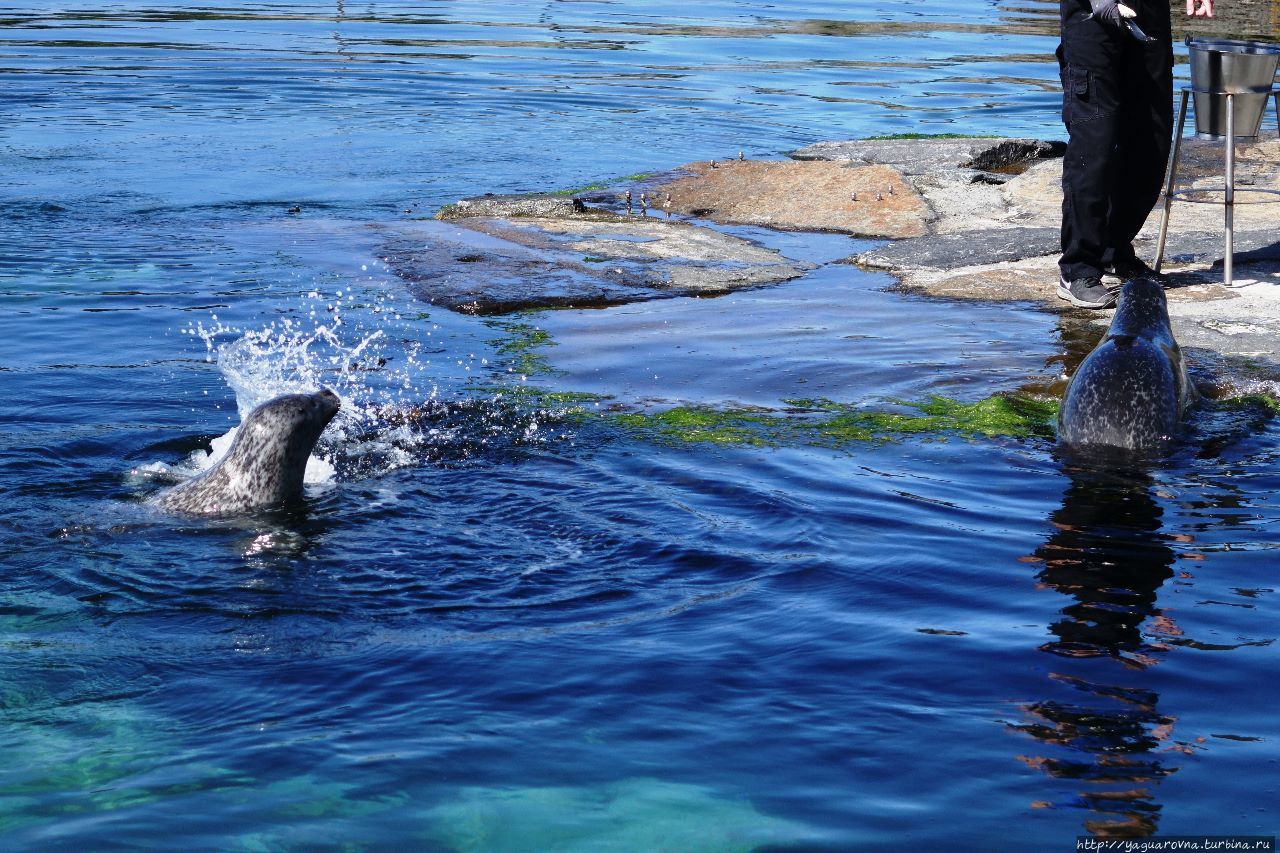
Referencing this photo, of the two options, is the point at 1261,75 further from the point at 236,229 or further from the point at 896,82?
the point at 896,82

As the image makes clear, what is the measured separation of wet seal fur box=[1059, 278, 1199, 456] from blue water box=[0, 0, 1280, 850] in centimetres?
17

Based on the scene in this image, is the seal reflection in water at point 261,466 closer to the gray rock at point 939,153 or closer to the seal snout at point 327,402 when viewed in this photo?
the seal snout at point 327,402

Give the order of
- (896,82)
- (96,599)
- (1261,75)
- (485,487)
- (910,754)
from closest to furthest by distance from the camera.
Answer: (910,754) → (96,599) → (485,487) → (1261,75) → (896,82)

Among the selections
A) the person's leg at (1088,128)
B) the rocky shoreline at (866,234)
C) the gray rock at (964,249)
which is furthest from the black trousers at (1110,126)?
the gray rock at (964,249)

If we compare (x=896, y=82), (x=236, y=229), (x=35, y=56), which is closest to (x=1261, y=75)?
(x=236, y=229)

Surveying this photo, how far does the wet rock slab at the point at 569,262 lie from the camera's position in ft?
29.1

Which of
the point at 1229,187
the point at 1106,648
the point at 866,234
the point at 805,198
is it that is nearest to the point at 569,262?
the point at 866,234

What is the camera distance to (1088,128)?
25.9ft

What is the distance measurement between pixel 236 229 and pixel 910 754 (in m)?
8.52

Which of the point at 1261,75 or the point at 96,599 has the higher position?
the point at 1261,75

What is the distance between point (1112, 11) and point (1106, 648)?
4299 mm

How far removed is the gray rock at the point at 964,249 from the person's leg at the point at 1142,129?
4.14 ft

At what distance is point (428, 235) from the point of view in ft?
34.1

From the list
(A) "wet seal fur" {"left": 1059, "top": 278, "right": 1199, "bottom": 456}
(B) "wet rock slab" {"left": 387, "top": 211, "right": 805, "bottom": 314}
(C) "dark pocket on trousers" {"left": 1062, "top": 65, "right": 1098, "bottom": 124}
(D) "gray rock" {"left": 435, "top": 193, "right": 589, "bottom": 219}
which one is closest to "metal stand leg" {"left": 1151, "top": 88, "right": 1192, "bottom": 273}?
(C) "dark pocket on trousers" {"left": 1062, "top": 65, "right": 1098, "bottom": 124}
